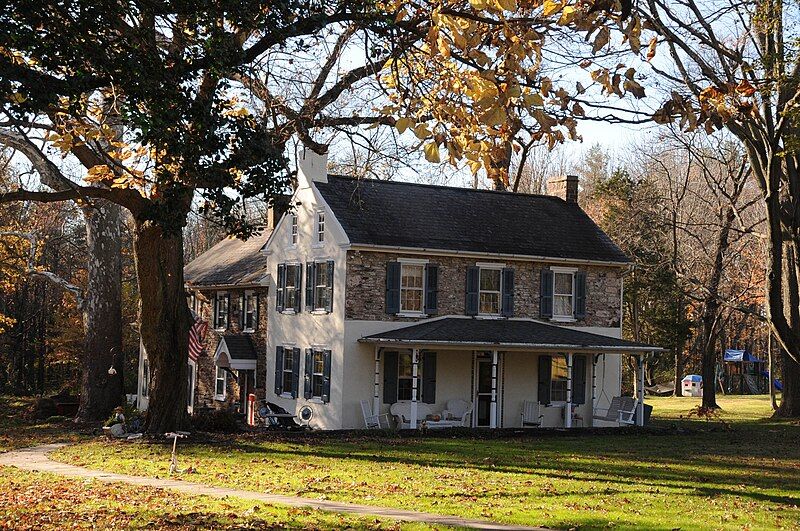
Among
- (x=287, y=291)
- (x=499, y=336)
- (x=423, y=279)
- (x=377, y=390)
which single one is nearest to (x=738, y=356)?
(x=499, y=336)

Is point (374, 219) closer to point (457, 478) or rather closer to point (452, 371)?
point (452, 371)

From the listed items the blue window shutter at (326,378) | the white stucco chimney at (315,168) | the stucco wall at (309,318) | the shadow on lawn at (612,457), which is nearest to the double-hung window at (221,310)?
the stucco wall at (309,318)

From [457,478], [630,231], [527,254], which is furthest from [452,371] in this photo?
[630,231]

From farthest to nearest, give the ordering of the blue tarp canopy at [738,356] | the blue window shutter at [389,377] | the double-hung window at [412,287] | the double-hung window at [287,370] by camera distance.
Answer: the blue tarp canopy at [738,356], the double-hung window at [287,370], the double-hung window at [412,287], the blue window shutter at [389,377]

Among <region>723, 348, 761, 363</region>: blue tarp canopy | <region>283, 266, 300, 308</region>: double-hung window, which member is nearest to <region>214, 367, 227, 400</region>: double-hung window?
<region>283, 266, 300, 308</region>: double-hung window

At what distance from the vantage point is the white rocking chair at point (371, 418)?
1160 inches

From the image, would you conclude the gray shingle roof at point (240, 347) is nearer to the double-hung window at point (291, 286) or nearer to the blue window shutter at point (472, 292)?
the double-hung window at point (291, 286)

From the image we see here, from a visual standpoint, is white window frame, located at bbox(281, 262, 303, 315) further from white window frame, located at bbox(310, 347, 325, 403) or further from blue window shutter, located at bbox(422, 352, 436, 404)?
blue window shutter, located at bbox(422, 352, 436, 404)

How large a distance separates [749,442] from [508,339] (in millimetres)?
7486

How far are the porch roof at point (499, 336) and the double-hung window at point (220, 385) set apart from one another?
31.1 ft

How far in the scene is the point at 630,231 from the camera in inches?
1941

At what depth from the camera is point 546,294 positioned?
33406 mm

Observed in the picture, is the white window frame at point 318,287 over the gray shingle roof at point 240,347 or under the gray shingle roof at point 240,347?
over

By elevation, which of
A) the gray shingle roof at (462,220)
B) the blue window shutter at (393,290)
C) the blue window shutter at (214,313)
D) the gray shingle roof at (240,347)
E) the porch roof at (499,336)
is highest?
the gray shingle roof at (462,220)
